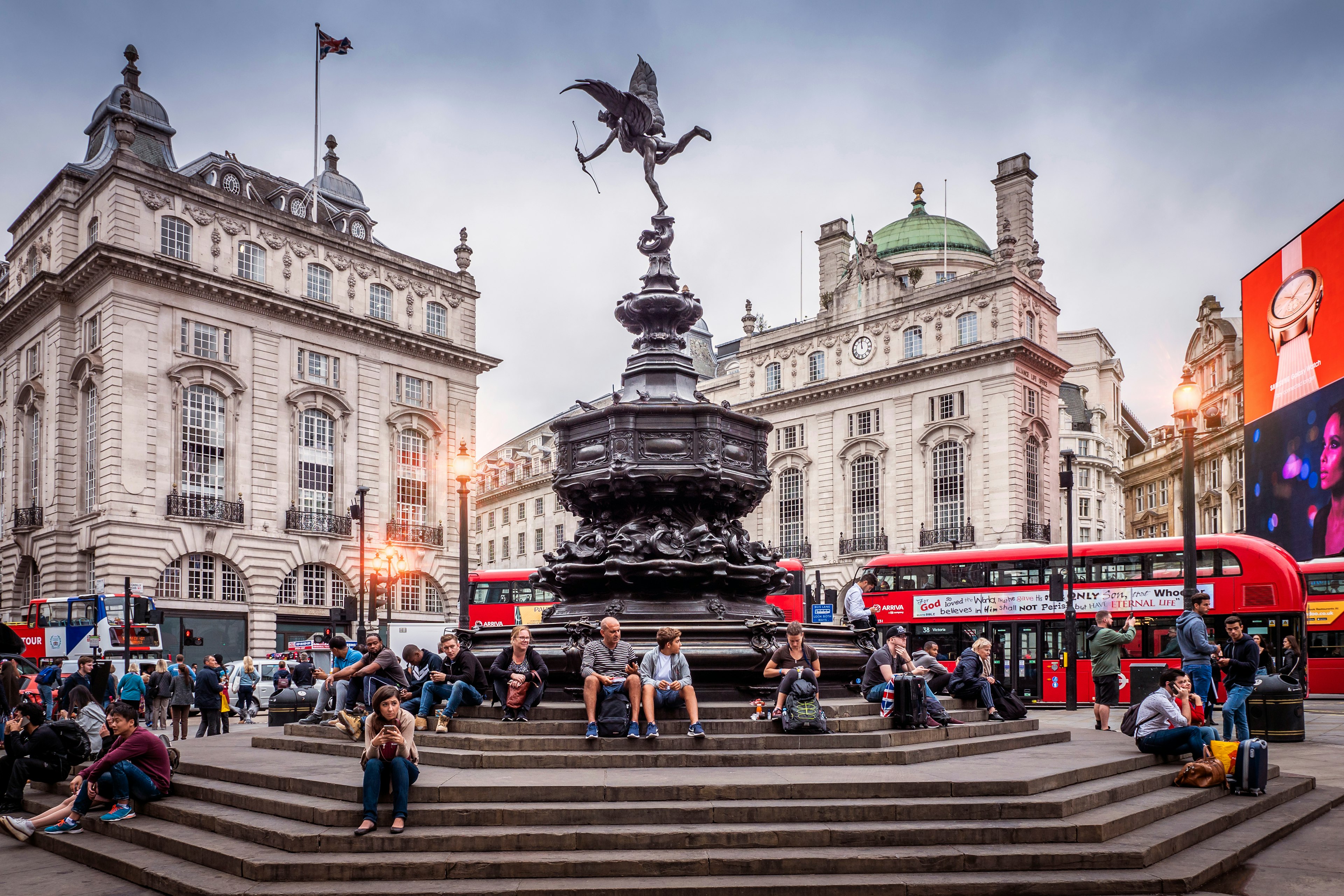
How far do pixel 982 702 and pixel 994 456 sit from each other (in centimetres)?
3836

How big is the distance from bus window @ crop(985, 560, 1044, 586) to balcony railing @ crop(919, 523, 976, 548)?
23059 mm

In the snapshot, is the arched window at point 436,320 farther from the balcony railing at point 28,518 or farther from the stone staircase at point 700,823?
the stone staircase at point 700,823

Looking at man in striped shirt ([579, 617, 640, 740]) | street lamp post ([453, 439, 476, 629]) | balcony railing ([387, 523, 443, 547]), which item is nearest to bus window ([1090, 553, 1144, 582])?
street lamp post ([453, 439, 476, 629])

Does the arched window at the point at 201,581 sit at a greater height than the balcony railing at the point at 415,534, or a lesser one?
lesser

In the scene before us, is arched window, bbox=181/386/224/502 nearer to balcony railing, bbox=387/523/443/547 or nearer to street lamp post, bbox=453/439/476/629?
balcony railing, bbox=387/523/443/547

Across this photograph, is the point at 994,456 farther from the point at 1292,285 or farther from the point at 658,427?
the point at 658,427

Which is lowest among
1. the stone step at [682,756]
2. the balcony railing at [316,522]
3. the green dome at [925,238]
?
the stone step at [682,756]

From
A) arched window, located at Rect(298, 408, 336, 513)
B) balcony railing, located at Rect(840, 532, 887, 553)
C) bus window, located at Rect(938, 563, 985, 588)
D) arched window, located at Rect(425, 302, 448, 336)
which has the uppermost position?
arched window, located at Rect(425, 302, 448, 336)


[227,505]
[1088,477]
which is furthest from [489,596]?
[1088,477]

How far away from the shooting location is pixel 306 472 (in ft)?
150

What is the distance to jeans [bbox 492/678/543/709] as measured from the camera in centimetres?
1046

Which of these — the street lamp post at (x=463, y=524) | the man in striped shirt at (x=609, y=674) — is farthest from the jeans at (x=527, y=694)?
the street lamp post at (x=463, y=524)

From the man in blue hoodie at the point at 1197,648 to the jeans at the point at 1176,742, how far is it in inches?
88.6

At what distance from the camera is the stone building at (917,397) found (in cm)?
4978
